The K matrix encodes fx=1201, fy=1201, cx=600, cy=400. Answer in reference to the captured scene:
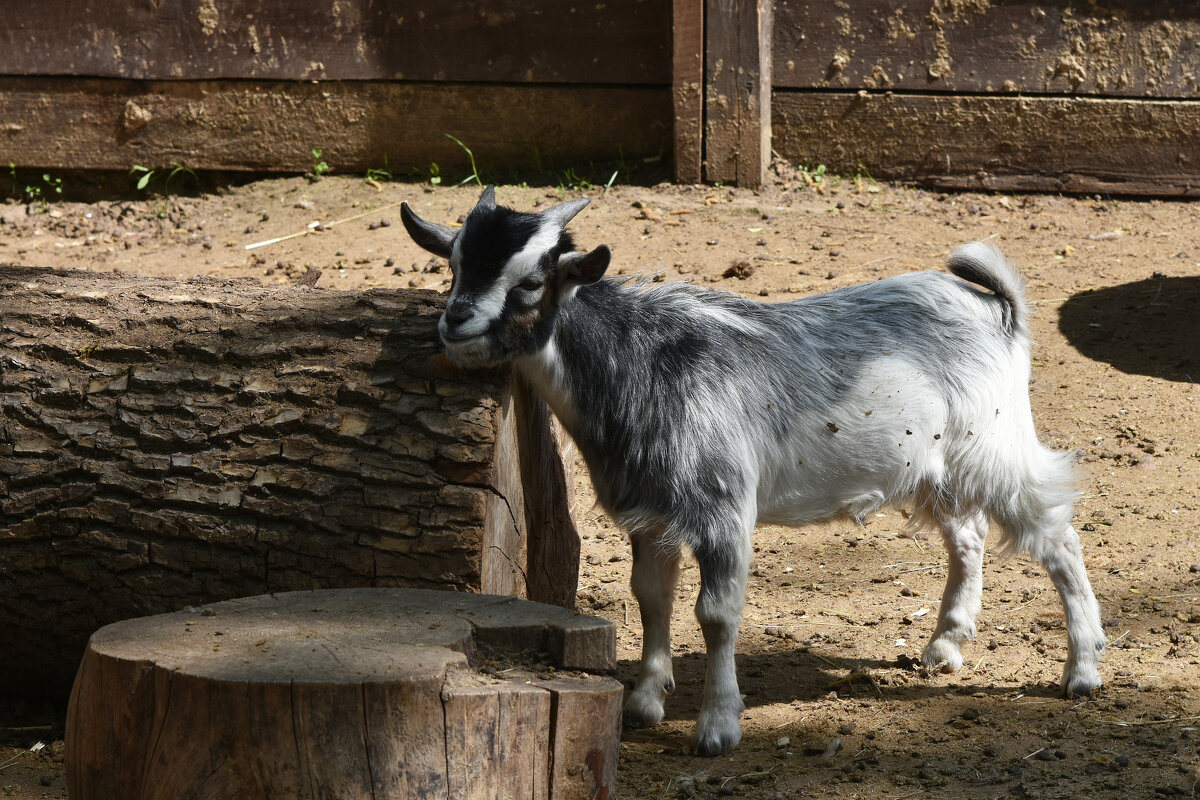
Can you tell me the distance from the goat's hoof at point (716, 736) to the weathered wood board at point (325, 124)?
4.98 metres

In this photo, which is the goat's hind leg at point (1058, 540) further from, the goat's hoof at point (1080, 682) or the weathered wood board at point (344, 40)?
the weathered wood board at point (344, 40)

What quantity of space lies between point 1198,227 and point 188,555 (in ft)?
20.4

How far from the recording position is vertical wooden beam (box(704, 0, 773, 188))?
719 cm

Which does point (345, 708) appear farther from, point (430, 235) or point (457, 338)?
point (430, 235)

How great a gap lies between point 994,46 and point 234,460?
5768 millimetres

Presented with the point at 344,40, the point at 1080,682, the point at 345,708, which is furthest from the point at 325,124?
the point at 345,708

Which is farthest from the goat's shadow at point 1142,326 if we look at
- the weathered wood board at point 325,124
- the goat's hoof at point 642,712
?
the goat's hoof at point 642,712

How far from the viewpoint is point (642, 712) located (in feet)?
12.5

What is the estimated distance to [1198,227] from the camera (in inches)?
283

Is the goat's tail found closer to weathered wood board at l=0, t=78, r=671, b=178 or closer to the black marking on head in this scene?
the black marking on head

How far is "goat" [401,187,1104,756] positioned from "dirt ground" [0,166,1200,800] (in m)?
0.25

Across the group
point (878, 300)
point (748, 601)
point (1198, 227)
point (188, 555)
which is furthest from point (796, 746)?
point (1198, 227)

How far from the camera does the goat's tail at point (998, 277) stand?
13.5 feet

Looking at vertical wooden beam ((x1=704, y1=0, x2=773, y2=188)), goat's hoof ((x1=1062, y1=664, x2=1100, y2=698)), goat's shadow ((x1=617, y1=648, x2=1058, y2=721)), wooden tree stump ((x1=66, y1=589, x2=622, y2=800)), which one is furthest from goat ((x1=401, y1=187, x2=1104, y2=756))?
vertical wooden beam ((x1=704, y1=0, x2=773, y2=188))
